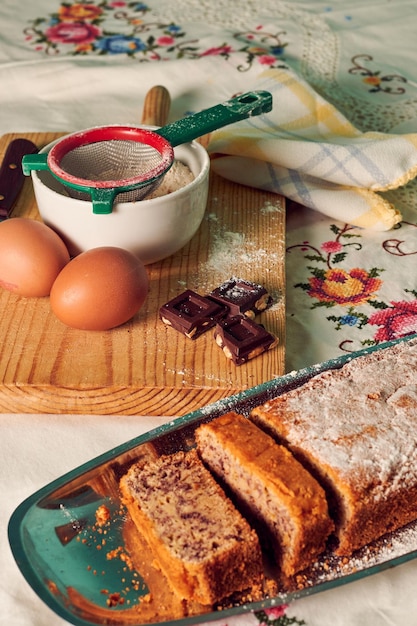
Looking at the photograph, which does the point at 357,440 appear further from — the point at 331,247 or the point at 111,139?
the point at 111,139

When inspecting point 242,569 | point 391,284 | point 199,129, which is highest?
point 199,129

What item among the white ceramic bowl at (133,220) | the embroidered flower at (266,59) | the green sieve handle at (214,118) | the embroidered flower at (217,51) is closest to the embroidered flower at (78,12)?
the embroidered flower at (217,51)

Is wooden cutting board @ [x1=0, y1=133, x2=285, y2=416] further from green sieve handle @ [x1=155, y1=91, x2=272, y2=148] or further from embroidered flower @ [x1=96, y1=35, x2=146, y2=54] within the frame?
embroidered flower @ [x1=96, y1=35, x2=146, y2=54]

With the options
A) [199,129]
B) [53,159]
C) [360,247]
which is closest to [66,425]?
[53,159]

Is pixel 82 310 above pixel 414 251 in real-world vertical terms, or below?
above

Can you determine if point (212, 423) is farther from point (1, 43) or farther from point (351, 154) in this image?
point (1, 43)

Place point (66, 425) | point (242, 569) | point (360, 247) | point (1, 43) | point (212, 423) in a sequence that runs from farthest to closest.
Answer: point (1, 43), point (360, 247), point (66, 425), point (212, 423), point (242, 569)
